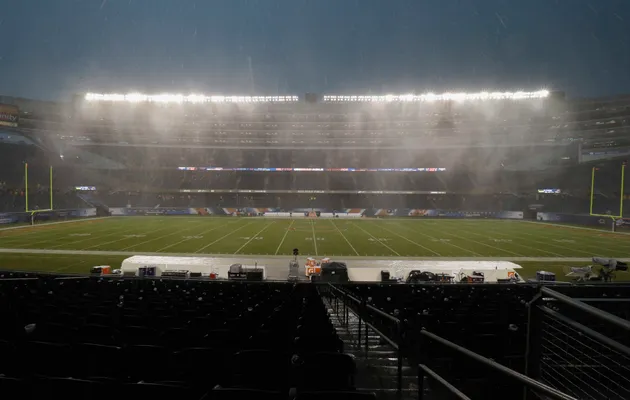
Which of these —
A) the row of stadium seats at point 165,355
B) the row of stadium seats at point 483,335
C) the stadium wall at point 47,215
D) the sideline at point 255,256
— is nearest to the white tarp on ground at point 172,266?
the sideline at point 255,256

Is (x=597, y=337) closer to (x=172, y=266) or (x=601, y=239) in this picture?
(x=172, y=266)

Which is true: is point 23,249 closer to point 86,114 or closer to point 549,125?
point 86,114

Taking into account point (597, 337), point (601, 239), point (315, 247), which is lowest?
point (601, 239)

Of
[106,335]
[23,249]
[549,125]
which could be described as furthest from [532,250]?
[549,125]

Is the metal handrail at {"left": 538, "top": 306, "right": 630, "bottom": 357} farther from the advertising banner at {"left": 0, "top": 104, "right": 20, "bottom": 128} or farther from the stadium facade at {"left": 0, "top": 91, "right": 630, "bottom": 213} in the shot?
the advertising banner at {"left": 0, "top": 104, "right": 20, "bottom": 128}

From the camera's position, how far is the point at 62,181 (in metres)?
70.1

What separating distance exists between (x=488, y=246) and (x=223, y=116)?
233 feet

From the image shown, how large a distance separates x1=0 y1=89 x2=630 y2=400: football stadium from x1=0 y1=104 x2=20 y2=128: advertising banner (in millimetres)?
391

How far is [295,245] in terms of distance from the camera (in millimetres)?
33000

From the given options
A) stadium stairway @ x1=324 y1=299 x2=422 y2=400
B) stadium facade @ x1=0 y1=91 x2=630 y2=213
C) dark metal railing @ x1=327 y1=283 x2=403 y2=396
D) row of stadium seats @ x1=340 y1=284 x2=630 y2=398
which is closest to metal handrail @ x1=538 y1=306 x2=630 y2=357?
row of stadium seats @ x1=340 y1=284 x2=630 y2=398

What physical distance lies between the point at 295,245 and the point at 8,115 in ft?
189

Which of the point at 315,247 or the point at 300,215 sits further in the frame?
the point at 300,215

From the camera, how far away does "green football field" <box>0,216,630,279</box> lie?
87.0 ft

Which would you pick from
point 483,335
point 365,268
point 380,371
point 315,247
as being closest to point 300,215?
point 315,247
